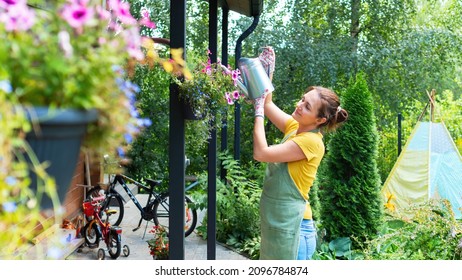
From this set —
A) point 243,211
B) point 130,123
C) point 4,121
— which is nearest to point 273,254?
point 130,123

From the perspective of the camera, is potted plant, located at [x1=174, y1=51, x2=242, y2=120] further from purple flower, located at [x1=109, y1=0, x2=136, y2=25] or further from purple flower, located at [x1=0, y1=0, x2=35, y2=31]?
purple flower, located at [x1=0, y1=0, x2=35, y2=31]

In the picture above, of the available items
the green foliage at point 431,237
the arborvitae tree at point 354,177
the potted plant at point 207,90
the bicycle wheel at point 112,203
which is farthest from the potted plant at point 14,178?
the arborvitae tree at point 354,177

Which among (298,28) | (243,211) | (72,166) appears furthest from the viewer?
(298,28)

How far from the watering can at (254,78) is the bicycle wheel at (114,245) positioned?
Answer: 74.0 inches

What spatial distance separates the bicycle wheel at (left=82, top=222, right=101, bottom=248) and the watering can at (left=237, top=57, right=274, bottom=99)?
2055 mm

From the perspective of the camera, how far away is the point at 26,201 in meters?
0.58

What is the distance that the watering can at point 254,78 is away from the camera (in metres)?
2.15

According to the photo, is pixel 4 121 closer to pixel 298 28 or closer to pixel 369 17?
pixel 298 28

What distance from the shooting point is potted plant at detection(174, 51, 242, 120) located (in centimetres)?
206

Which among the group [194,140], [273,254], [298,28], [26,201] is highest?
[298,28]

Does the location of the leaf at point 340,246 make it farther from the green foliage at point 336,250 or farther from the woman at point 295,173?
the woman at point 295,173

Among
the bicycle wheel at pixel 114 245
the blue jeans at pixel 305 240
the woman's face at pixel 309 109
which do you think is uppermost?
the woman's face at pixel 309 109

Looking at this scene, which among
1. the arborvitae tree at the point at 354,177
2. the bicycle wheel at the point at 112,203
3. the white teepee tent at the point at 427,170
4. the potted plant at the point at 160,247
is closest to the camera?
the potted plant at the point at 160,247
